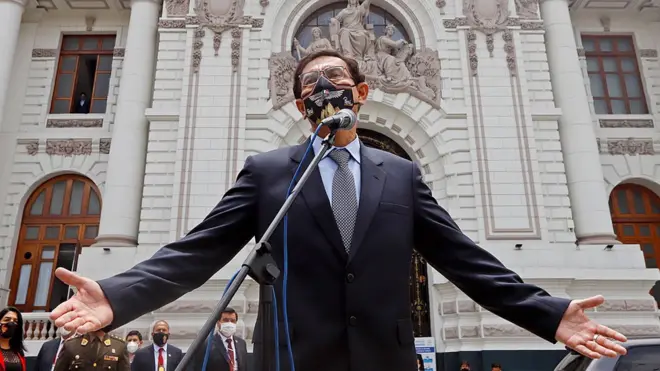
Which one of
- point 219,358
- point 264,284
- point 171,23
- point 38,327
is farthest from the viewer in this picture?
point 171,23

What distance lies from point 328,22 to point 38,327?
1094cm

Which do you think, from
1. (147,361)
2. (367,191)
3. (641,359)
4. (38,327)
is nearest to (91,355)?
(147,361)

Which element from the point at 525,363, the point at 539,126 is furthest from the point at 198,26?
the point at 525,363

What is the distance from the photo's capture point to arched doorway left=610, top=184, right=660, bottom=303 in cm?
1502

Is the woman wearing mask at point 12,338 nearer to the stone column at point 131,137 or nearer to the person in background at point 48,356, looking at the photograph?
the person in background at point 48,356

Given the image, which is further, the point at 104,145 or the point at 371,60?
the point at 104,145

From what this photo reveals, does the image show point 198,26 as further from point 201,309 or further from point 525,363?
point 525,363

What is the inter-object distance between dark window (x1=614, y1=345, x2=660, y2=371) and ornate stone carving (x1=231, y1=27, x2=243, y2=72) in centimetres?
1167

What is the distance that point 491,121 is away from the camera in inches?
541

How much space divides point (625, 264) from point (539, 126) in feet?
13.3

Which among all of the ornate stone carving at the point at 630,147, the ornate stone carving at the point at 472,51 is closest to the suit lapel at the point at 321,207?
the ornate stone carving at the point at 472,51

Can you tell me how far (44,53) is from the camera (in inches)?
640

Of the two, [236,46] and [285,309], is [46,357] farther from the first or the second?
[236,46]

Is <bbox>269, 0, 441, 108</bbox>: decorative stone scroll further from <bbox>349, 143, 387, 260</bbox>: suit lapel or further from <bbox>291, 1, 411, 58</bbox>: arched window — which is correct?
<bbox>349, 143, 387, 260</bbox>: suit lapel
